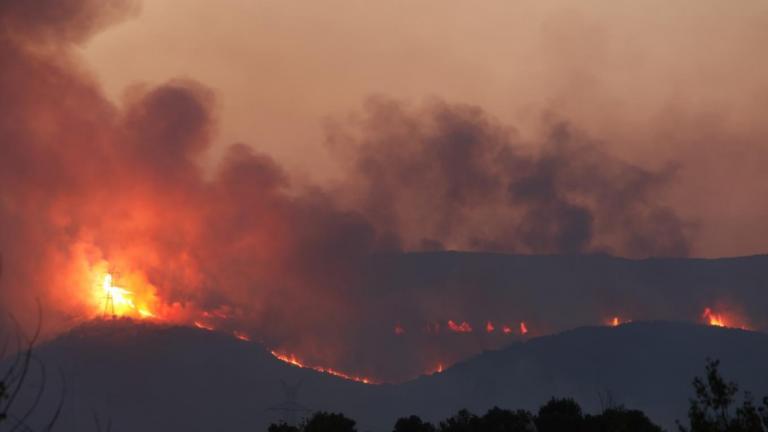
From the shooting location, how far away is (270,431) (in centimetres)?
9650

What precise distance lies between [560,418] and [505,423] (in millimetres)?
8617

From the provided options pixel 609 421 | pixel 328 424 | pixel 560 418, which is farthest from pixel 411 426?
pixel 609 421

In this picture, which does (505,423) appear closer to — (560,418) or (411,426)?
(560,418)

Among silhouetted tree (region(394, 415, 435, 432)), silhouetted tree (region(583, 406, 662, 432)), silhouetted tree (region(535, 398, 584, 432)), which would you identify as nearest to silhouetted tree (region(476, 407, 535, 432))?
silhouetted tree (region(535, 398, 584, 432))

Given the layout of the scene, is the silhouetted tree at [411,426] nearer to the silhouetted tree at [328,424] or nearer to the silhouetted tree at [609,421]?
the silhouetted tree at [328,424]

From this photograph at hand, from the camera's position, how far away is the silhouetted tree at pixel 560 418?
95.4m

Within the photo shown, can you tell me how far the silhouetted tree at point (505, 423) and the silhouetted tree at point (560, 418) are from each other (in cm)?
189

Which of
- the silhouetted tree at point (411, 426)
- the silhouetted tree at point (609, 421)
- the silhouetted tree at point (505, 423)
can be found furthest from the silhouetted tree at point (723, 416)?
the silhouetted tree at point (411, 426)

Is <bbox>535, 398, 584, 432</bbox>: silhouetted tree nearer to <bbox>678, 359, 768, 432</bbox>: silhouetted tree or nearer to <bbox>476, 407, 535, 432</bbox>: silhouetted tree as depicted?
<bbox>476, 407, 535, 432</bbox>: silhouetted tree

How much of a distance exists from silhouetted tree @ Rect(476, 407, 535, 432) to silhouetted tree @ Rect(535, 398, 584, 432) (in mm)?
1890

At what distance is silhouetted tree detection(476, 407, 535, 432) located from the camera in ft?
332

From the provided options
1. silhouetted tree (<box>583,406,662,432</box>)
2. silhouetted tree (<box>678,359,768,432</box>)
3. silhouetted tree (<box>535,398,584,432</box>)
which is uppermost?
silhouetted tree (<box>535,398,584,432</box>)

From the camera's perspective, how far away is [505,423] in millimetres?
104562

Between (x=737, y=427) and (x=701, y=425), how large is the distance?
1.36 meters
